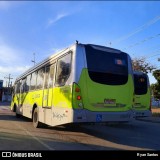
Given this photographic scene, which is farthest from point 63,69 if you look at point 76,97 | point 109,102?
point 109,102

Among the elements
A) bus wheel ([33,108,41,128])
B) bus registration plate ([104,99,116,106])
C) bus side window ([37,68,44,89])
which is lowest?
bus wheel ([33,108,41,128])

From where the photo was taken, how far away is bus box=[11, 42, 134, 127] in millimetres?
10287

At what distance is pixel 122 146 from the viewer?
9766 millimetres

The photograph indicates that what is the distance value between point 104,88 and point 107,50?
1460mm

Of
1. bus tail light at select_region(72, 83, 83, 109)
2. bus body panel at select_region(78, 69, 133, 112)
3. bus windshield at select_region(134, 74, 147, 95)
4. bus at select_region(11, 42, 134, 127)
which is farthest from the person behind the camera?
bus windshield at select_region(134, 74, 147, 95)

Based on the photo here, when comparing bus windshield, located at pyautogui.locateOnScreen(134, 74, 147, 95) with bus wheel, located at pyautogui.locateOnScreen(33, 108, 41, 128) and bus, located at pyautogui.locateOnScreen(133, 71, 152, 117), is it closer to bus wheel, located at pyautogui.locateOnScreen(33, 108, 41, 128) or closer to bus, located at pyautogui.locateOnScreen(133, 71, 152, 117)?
bus, located at pyautogui.locateOnScreen(133, 71, 152, 117)

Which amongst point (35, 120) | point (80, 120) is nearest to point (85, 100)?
point (80, 120)

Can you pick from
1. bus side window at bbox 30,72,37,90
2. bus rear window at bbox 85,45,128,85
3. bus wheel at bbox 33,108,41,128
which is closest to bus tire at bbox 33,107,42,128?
bus wheel at bbox 33,108,41,128

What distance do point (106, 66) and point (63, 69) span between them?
5.06 feet

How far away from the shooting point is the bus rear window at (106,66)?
35.3 feet

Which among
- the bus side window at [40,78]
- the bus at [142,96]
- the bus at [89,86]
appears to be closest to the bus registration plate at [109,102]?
the bus at [89,86]

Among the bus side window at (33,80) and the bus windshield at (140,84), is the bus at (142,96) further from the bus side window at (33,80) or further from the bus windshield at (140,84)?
the bus side window at (33,80)

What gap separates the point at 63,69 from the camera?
36.8ft

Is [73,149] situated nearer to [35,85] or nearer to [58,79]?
[58,79]
